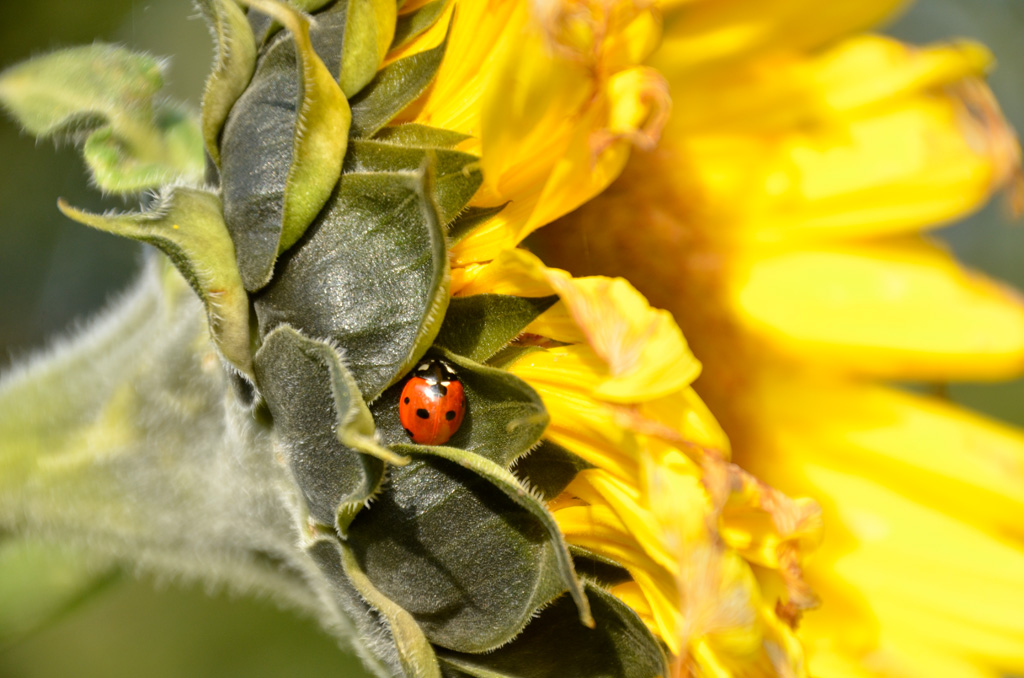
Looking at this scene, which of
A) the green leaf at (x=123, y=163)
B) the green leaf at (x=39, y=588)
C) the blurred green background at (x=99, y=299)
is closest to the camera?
the green leaf at (x=123, y=163)

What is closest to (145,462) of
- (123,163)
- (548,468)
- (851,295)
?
Answer: (123,163)

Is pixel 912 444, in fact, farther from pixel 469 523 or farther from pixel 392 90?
pixel 392 90

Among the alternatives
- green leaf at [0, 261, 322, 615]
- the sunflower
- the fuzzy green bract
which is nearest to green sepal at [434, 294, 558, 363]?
the fuzzy green bract

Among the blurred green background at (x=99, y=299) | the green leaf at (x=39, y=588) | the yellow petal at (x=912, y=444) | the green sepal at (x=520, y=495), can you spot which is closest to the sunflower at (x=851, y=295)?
the yellow petal at (x=912, y=444)

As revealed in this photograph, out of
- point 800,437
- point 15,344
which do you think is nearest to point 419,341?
point 800,437

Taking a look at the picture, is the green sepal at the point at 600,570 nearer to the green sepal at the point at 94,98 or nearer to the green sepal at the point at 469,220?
the green sepal at the point at 469,220

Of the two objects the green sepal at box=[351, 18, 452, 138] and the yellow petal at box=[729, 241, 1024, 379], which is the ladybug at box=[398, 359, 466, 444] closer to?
the green sepal at box=[351, 18, 452, 138]

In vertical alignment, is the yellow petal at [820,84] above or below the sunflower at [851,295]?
above
